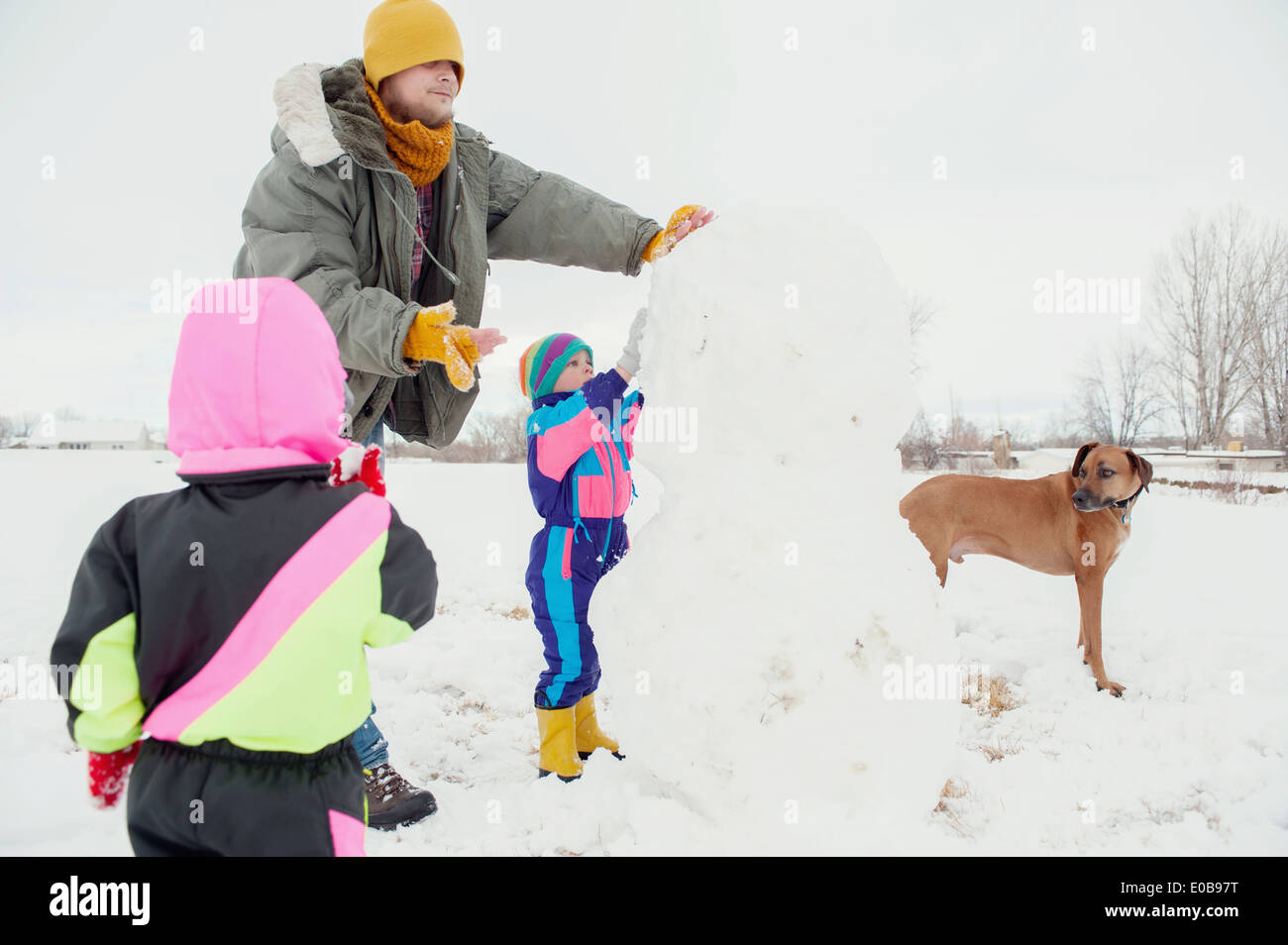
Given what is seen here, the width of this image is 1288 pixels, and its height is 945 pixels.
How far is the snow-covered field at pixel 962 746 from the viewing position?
2.06 meters

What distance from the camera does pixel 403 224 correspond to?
2160mm

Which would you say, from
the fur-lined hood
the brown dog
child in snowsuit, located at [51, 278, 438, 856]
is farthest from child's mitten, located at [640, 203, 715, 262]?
the brown dog

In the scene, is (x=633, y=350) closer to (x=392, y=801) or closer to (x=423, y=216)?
(x=423, y=216)

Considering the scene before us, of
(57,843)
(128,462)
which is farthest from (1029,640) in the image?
(128,462)

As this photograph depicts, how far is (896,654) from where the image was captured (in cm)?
195

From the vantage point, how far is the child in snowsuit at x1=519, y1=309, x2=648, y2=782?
8.73 ft

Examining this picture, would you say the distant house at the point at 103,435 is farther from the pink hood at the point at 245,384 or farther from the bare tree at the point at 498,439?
the pink hood at the point at 245,384

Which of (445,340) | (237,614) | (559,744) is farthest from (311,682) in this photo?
(559,744)

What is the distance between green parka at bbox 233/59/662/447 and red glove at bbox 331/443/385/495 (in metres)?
0.38

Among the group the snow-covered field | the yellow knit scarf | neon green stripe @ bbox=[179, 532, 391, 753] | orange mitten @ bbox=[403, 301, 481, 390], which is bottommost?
the snow-covered field

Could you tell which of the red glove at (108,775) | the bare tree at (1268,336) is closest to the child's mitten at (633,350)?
the red glove at (108,775)

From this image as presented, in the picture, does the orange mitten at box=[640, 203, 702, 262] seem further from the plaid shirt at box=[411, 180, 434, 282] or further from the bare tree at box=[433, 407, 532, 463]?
the bare tree at box=[433, 407, 532, 463]

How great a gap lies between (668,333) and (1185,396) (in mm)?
30831

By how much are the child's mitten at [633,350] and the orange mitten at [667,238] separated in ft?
0.70
